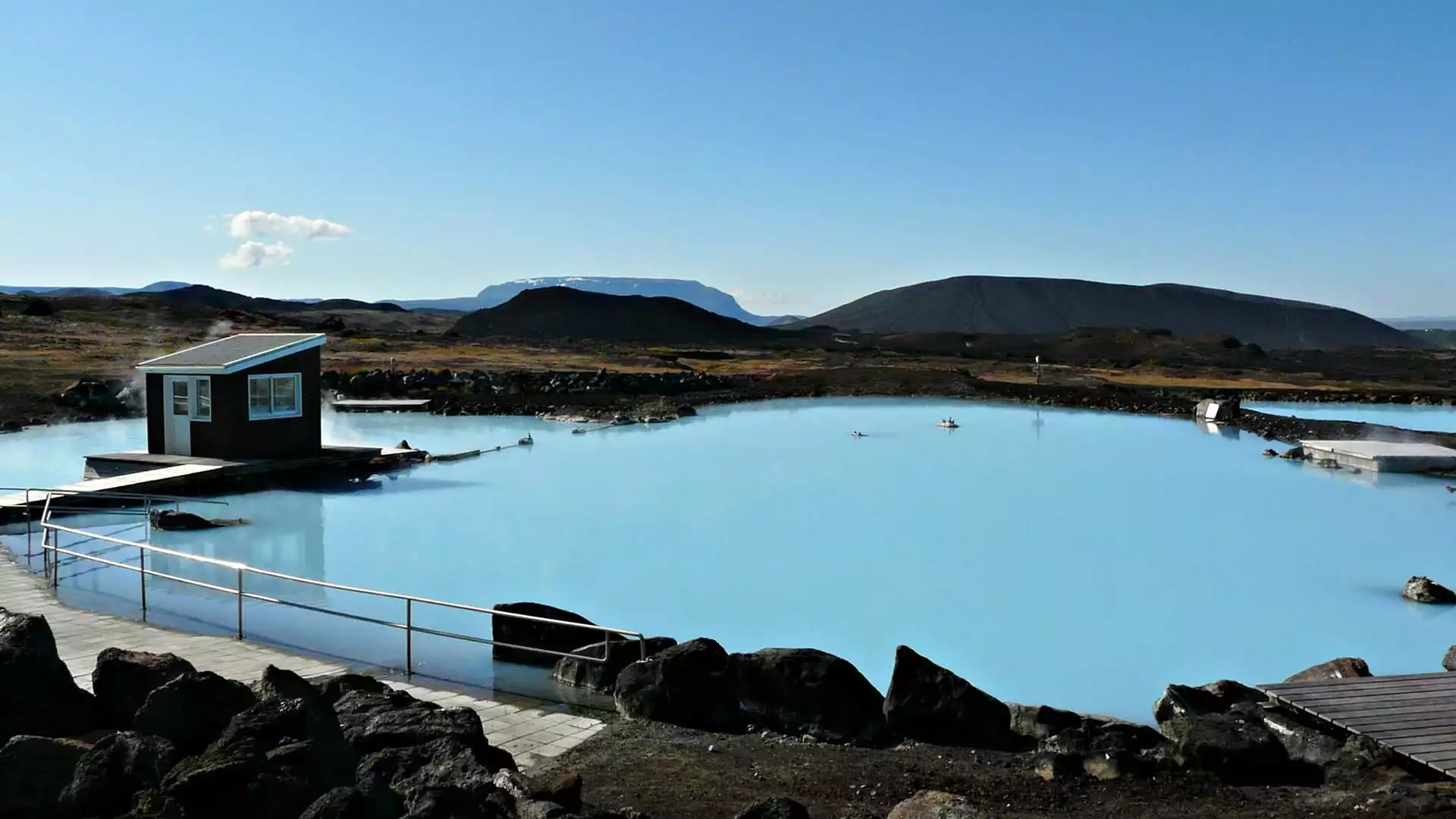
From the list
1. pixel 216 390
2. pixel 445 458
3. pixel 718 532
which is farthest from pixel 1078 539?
pixel 216 390

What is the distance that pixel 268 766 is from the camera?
4383mm

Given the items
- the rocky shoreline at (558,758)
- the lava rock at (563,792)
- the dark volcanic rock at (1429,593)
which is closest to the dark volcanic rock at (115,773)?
the rocky shoreline at (558,758)

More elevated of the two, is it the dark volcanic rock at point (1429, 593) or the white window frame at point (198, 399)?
the white window frame at point (198, 399)

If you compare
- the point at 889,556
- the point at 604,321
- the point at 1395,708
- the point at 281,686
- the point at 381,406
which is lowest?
the point at 889,556

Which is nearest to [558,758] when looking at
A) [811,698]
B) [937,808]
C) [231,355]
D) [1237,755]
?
[811,698]

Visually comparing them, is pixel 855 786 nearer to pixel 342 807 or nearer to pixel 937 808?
pixel 937 808

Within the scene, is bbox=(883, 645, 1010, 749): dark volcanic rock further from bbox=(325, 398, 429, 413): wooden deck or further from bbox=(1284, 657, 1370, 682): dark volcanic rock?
bbox=(325, 398, 429, 413): wooden deck

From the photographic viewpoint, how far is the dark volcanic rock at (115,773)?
14.5 ft

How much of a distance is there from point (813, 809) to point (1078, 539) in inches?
422

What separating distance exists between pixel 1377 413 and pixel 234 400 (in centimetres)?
3398

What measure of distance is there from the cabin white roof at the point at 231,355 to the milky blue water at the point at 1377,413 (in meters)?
27.1

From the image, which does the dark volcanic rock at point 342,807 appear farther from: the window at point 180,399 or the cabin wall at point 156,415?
the cabin wall at point 156,415

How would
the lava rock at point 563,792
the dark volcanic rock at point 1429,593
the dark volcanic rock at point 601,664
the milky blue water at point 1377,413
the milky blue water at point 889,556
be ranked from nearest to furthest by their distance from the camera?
the lava rock at point 563,792, the dark volcanic rock at point 601,664, the milky blue water at point 889,556, the dark volcanic rock at point 1429,593, the milky blue water at point 1377,413

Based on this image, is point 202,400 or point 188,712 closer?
point 188,712
